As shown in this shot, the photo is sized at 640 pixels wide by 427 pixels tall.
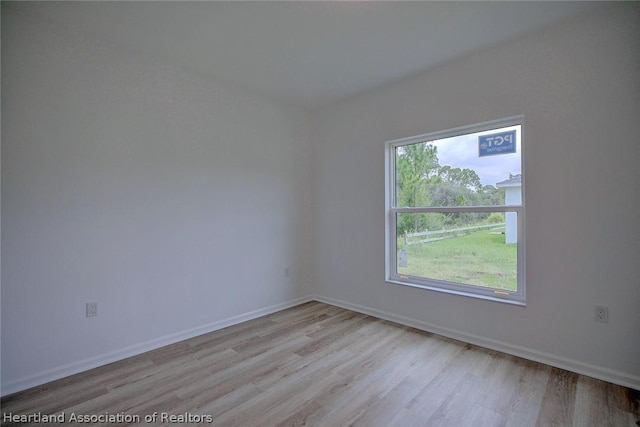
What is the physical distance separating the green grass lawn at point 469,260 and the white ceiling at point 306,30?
1717 millimetres

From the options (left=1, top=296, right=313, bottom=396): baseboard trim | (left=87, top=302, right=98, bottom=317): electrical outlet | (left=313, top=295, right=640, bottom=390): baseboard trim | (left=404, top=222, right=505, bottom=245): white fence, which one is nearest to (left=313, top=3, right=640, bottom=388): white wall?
(left=313, top=295, right=640, bottom=390): baseboard trim

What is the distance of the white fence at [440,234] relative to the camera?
2.75 meters

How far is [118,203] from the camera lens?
248 cm

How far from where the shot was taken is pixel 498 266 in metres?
2.66

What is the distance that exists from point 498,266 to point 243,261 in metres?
2.56

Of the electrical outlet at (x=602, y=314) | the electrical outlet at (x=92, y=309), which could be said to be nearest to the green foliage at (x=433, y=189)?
the electrical outlet at (x=602, y=314)

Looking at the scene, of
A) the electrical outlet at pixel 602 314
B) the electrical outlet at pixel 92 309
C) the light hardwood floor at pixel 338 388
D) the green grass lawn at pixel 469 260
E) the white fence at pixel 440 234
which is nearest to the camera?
the light hardwood floor at pixel 338 388

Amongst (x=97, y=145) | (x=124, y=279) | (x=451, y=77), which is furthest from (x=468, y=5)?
(x=124, y=279)

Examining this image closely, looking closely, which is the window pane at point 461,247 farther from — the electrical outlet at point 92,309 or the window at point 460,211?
the electrical outlet at point 92,309

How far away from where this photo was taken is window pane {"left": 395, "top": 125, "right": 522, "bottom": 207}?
260 centimetres

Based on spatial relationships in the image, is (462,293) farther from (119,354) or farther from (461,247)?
(119,354)

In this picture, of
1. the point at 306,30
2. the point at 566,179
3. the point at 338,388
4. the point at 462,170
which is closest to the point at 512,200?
the point at 566,179

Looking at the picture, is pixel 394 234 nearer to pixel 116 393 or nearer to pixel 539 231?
pixel 539 231

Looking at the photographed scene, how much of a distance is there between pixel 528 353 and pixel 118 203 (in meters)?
3.57
